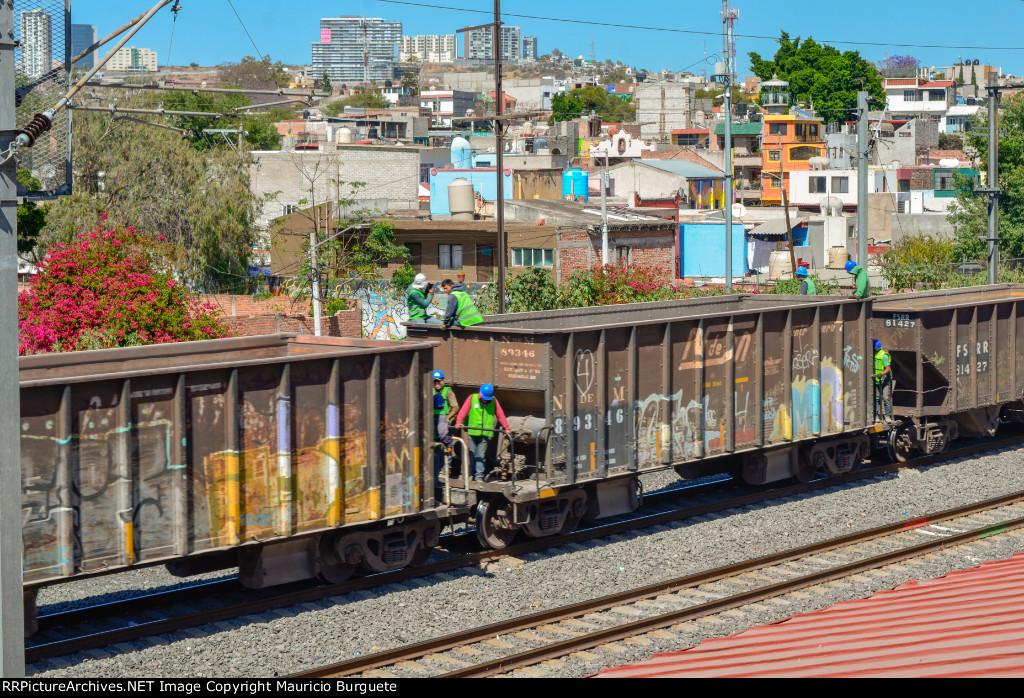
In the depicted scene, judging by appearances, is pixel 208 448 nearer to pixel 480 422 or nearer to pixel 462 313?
pixel 480 422

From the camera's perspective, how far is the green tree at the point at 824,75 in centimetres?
14550

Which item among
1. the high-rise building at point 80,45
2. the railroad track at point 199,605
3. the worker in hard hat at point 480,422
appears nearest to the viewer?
the high-rise building at point 80,45

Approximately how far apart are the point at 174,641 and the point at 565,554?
5402 mm

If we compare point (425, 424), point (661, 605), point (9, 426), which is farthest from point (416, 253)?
point (9, 426)

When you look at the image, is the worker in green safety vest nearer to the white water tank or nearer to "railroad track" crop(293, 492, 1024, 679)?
"railroad track" crop(293, 492, 1024, 679)

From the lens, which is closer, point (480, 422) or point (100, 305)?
point (480, 422)

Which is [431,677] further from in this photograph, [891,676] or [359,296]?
[359,296]

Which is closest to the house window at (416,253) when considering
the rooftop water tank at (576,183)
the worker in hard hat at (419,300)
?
the rooftop water tank at (576,183)

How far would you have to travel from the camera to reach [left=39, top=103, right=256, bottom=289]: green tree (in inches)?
1517

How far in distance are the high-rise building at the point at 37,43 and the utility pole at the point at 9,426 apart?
945 millimetres

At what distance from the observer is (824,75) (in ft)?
489

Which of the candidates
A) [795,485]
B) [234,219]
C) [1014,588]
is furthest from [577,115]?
[1014,588]

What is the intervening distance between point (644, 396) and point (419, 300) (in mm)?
3419

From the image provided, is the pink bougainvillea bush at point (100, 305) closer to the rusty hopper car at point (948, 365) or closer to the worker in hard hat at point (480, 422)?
the worker in hard hat at point (480, 422)
